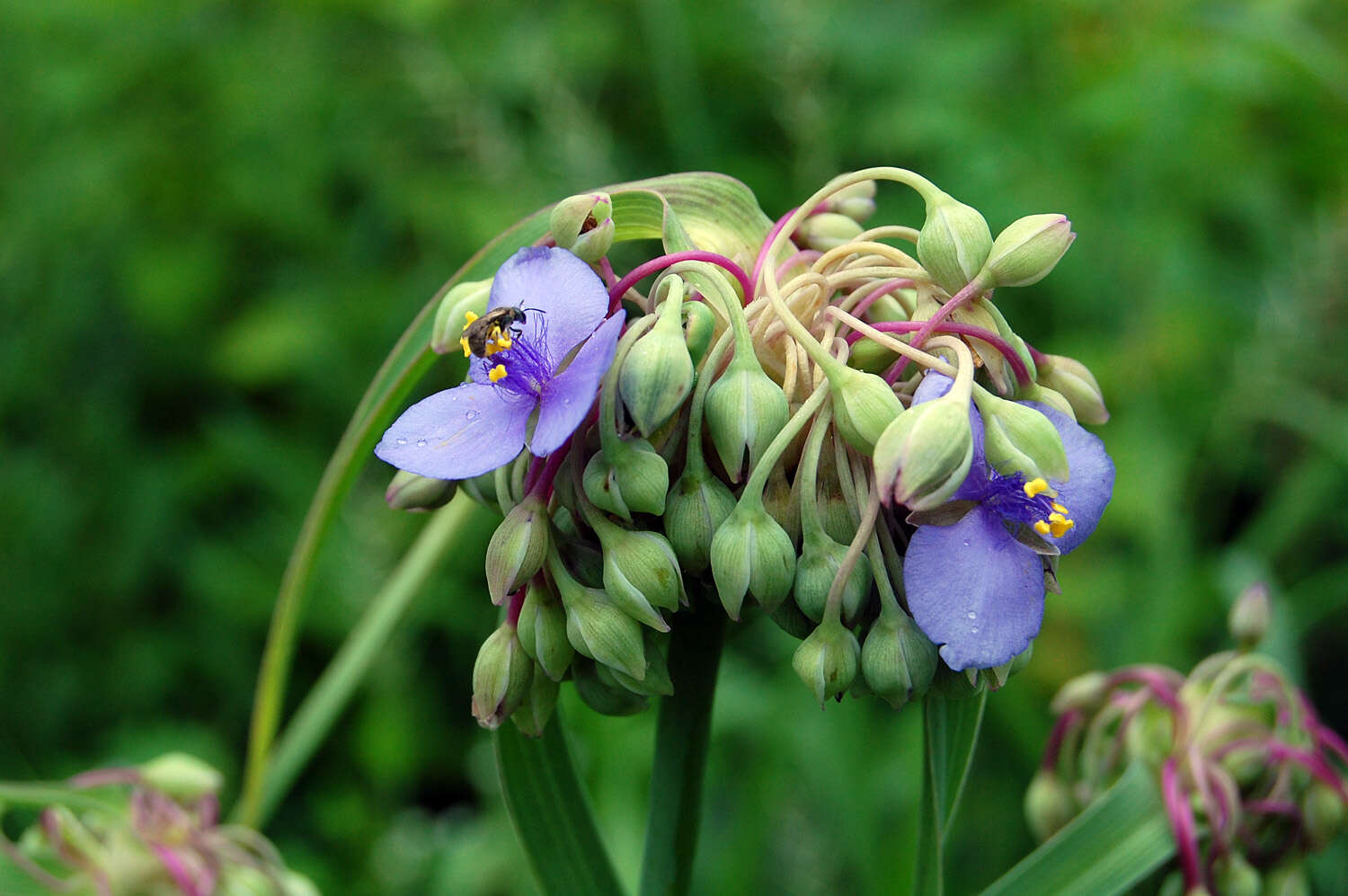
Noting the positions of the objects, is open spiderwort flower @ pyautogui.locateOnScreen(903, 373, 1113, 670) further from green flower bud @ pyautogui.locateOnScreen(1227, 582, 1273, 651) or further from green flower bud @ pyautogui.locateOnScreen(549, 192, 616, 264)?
green flower bud @ pyautogui.locateOnScreen(1227, 582, 1273, 651)

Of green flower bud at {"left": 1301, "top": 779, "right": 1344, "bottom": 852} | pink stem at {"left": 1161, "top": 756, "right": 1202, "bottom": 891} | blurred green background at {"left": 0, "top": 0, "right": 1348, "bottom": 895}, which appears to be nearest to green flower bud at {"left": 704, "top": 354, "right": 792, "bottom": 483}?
pink stem at {"left": 1161, "top": 756, "right": 1202, "bottom": 891}

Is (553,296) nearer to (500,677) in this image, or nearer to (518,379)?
(518,379)

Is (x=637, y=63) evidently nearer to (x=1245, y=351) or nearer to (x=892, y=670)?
(x=1245, y=351)

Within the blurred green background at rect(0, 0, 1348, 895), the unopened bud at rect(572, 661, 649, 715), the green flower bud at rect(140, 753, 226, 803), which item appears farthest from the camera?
the blurred green background at rect(0, 0, 1348, 895)

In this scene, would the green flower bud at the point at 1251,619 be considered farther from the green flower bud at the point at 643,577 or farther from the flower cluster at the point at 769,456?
the green flower bud at the point at 643,577

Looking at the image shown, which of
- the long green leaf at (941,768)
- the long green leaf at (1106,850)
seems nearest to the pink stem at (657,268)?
the long green leaf at (941,768)

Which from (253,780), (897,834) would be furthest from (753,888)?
(253,780)
